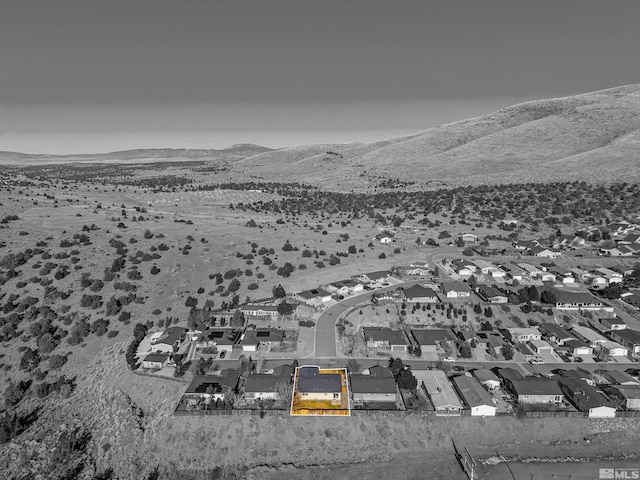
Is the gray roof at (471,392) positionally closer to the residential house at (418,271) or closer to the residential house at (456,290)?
the residential house at (456,290)

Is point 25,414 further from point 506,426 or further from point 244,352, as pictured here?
point 506,426

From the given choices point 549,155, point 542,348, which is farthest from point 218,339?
point 549,155

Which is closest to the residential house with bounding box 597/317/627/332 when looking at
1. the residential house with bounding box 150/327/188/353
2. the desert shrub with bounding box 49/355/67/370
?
the residential house with bounding box 150/327/188/353

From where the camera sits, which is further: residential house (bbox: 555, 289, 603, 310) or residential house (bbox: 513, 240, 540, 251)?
residential house (bbox: 513, 240, 540, 251)

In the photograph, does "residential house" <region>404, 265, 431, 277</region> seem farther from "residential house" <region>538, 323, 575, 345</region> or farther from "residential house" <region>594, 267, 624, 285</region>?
"residential house" <region>594, 267, 624, 285</region>

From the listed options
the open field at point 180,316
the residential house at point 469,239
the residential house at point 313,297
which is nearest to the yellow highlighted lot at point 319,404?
the open field at point 180,316
